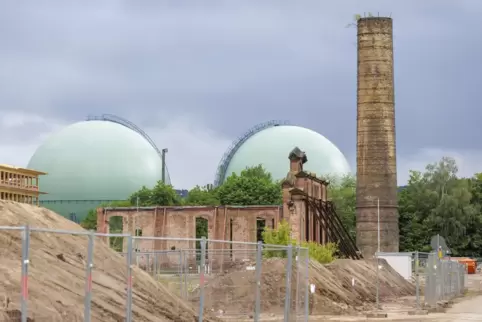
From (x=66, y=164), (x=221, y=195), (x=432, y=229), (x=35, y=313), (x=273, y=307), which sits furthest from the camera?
(x=66, y=164)

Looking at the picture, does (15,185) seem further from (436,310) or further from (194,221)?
(436,310)

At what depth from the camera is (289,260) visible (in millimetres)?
24750

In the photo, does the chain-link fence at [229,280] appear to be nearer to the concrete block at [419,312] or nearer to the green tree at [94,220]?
the concrete block at [419,312]

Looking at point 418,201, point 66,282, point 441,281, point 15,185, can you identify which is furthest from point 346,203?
point 66,282

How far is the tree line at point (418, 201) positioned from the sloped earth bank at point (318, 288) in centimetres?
4637

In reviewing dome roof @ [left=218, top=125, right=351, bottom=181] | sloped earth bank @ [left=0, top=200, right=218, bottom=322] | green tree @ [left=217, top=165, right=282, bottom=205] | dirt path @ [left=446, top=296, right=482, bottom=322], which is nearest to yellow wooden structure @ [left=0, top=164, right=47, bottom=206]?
green tree @ [left=217, top=165, right=282, bottom=205]

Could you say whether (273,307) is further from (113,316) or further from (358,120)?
(358,120)

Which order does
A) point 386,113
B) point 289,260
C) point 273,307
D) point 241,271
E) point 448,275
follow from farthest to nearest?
point 386,113, point 448,275, point 273,307, point 241,271, point 289,260

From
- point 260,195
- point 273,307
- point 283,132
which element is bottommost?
point 273,307

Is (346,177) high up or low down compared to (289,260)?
up

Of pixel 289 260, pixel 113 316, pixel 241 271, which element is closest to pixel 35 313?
pixel 113 316

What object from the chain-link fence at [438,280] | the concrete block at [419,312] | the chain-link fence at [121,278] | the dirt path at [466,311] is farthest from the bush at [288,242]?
the chain-link fence at [121,278]

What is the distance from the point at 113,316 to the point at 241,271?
823 centimetres

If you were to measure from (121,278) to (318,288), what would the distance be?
67.8 ft
